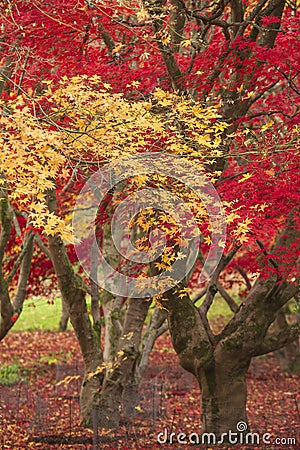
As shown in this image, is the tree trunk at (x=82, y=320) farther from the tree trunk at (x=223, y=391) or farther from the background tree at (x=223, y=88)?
the tree trunk at (x=223, y=391)

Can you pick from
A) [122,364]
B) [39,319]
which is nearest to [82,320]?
[122,364]

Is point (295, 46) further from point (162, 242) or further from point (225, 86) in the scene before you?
point (162, 242)

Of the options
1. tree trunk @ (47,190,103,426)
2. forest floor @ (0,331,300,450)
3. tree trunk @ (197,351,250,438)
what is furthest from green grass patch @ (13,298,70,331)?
tree trunk @ (197,351,250,438)

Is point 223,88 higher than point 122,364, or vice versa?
point 223,88

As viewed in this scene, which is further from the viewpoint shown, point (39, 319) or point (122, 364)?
point (39, 319)

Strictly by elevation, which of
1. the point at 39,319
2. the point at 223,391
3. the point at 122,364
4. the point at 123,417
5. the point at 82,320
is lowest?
the point at 223,391

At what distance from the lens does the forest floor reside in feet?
26.6

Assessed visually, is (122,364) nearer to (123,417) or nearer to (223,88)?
(123,417)

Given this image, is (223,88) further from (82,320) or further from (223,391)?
(223,391)

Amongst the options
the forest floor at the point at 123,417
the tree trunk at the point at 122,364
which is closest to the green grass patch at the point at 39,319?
the forest floor at the point at 123,417

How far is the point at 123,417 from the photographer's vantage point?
381 inches

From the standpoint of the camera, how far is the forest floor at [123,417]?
8.12 m

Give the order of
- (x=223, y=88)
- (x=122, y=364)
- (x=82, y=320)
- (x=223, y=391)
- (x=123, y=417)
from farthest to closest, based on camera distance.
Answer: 1. (x=123, y=417)
2. (x=82, y=320)
3. (x=122, y=364)
4. (x=223, y=391)
5. (x=223, y=88)

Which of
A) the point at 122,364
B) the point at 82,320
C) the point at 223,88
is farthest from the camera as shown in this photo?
the point at 82,320
